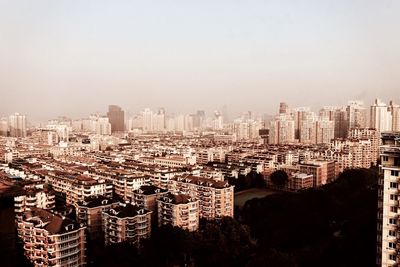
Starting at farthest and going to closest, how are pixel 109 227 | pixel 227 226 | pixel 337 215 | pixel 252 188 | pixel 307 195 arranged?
1. pixel 252 188
2. pixel 307 195
3. pixel 337 215
4. pixel 227 226
5. pixel 109 227

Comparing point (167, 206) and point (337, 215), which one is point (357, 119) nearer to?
point (337, 215)

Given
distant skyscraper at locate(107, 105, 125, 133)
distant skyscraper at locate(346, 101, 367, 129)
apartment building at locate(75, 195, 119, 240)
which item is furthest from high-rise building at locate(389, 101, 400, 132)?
distant skyscraper at locate(107, 105, 125, 133)

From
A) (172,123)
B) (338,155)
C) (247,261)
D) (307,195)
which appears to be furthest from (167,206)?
(172,123)

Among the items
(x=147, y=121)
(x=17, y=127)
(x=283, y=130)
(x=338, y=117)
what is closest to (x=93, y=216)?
(x=283, y=130)

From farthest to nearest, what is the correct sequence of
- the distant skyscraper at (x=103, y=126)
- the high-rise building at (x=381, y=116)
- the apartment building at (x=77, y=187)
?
the distant skyscraper at (x=103, y=126)
the high-rise building at (x=381, y=116)
the apartment building at (x=77, y=187)

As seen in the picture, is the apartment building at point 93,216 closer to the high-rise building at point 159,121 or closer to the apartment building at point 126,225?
the apartment building at point 126,225

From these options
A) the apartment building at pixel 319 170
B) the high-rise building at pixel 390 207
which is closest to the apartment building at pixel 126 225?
the high-rise building at pixel 390 207

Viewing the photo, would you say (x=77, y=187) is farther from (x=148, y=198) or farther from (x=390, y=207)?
(x=390, y=207)
